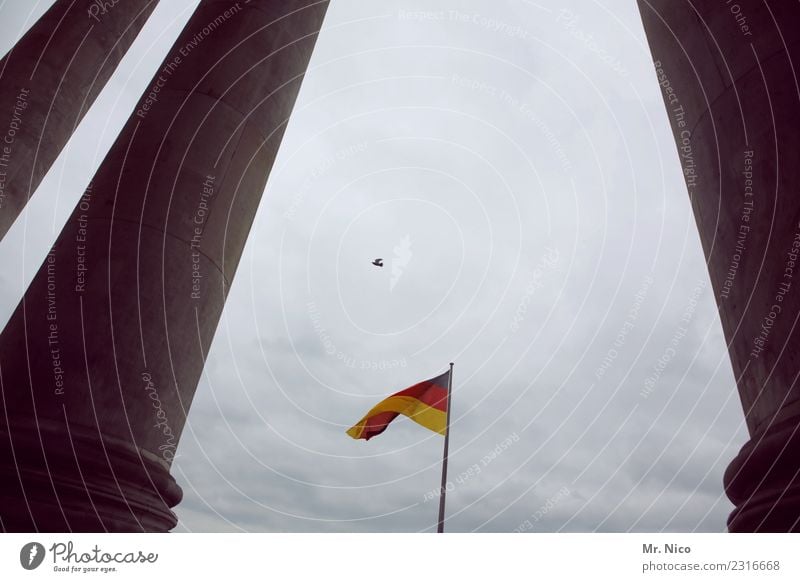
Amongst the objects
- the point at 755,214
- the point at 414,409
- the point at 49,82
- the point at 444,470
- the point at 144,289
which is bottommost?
the point at 444,470

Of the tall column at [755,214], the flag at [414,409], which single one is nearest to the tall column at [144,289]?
the tall column at [755,214]

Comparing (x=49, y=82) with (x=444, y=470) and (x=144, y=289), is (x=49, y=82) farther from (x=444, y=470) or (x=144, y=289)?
(x=444, y=470)

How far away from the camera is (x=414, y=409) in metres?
38.5

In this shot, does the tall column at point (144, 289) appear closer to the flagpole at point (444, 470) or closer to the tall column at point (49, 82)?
the tall column at point (49, 82)

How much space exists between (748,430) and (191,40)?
71.6ft

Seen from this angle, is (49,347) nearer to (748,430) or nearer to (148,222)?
(148,222)

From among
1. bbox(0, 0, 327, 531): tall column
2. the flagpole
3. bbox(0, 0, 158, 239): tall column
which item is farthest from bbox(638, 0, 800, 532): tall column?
bbox(0, 0, 158, 239): tall column

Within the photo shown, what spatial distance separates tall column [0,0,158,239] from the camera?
1001 inches

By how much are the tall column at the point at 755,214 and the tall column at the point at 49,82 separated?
2777 centimetres

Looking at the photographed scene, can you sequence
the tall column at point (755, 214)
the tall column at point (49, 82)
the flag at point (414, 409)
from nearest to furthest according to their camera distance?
the tall column at point (755, 214) → the tall column at point (49, 82) → the flag at point (414, 409)

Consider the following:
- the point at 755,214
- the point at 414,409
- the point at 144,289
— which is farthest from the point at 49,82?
the point at 755,214

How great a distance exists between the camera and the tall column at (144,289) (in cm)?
1309

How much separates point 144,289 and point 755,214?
1543cm
